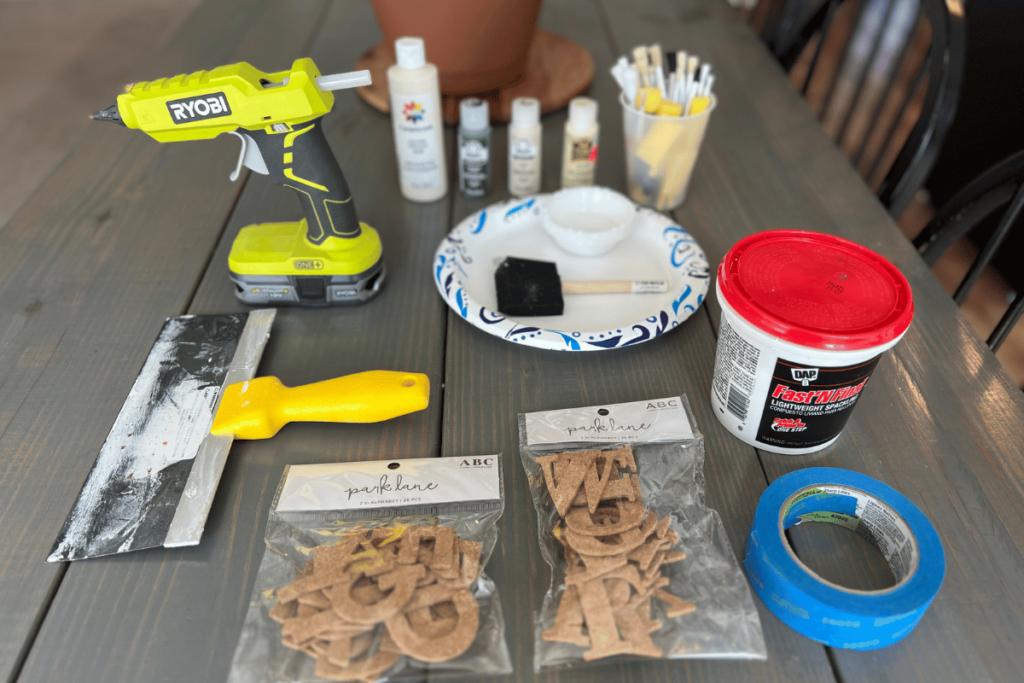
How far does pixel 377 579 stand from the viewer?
456 mm

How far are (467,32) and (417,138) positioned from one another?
191 millimetres

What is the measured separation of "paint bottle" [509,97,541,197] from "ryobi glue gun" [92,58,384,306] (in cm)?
23

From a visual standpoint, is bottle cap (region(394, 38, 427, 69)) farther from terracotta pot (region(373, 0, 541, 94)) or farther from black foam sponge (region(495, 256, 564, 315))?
black foam sponge (region(495, 256, 564, 315))

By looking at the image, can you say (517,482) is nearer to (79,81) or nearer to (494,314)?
(494,314)

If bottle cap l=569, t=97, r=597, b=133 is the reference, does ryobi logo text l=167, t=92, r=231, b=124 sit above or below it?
above

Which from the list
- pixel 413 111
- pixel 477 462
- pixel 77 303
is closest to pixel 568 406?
pixel 477 462

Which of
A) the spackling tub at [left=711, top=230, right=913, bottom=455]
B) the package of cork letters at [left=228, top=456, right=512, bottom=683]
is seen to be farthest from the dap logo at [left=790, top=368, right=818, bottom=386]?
the package of cork letters at [left=228, top=456, right=512, bottom=683]

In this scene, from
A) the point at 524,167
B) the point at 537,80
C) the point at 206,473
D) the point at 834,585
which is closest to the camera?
the point at 834,585

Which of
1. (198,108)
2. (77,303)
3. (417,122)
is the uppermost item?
(198,108)

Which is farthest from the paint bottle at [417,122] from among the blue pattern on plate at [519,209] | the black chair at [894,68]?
the black chair at [894,68]

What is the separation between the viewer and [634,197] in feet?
2.89

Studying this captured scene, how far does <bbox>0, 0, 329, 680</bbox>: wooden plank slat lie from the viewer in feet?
1.73

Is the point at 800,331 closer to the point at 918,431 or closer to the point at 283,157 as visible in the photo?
the point at 918,431

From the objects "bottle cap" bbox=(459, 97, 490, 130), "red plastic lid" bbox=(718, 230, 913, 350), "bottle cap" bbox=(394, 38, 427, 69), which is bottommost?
"bottle cap" bbox=(459, 97, 490, 130)
